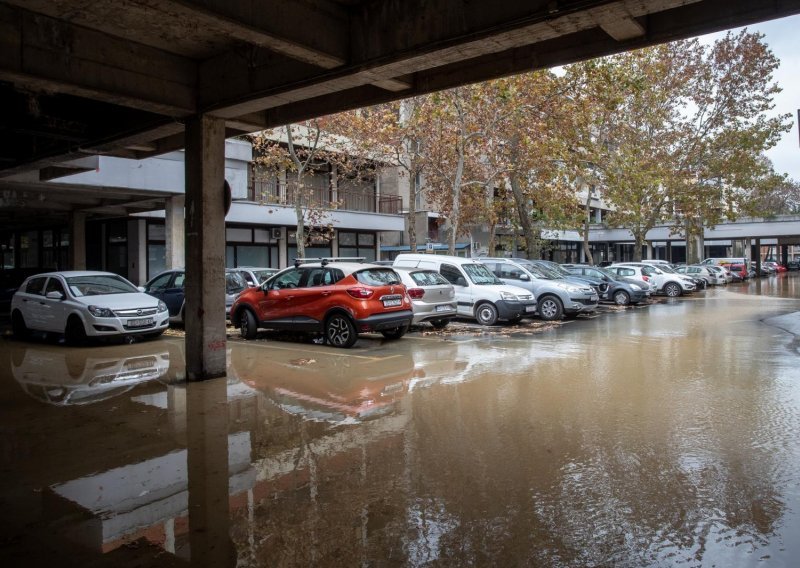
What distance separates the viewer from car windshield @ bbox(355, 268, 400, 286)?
39.9 feet

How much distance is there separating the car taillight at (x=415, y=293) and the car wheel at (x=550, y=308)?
559cm

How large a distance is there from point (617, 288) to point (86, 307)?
18816 mm

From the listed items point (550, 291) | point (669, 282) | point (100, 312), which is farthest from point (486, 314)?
point (669, 282)

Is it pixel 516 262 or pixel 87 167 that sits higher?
pixel 87 167

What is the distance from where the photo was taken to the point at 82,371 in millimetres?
10172

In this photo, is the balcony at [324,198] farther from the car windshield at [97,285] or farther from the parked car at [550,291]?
the car windshield at [97,285]

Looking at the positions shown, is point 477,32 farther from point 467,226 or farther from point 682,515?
point 467,226

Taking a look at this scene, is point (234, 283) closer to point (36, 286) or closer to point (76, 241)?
point (36, 286)

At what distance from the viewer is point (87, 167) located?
13500 mm

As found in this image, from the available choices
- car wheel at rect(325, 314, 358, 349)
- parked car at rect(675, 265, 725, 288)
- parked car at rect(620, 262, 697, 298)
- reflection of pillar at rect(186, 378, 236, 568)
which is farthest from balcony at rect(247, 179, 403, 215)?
reflection of pillar at rect(186, 378, 236, 568)

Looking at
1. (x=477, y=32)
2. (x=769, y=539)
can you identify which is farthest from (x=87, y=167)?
(x=769, y=539)

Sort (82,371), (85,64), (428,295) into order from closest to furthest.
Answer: (85,64) → (82,371) → (428,295)

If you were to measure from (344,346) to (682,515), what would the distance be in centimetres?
863

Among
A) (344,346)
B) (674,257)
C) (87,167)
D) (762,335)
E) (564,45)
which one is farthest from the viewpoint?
(674,257)
